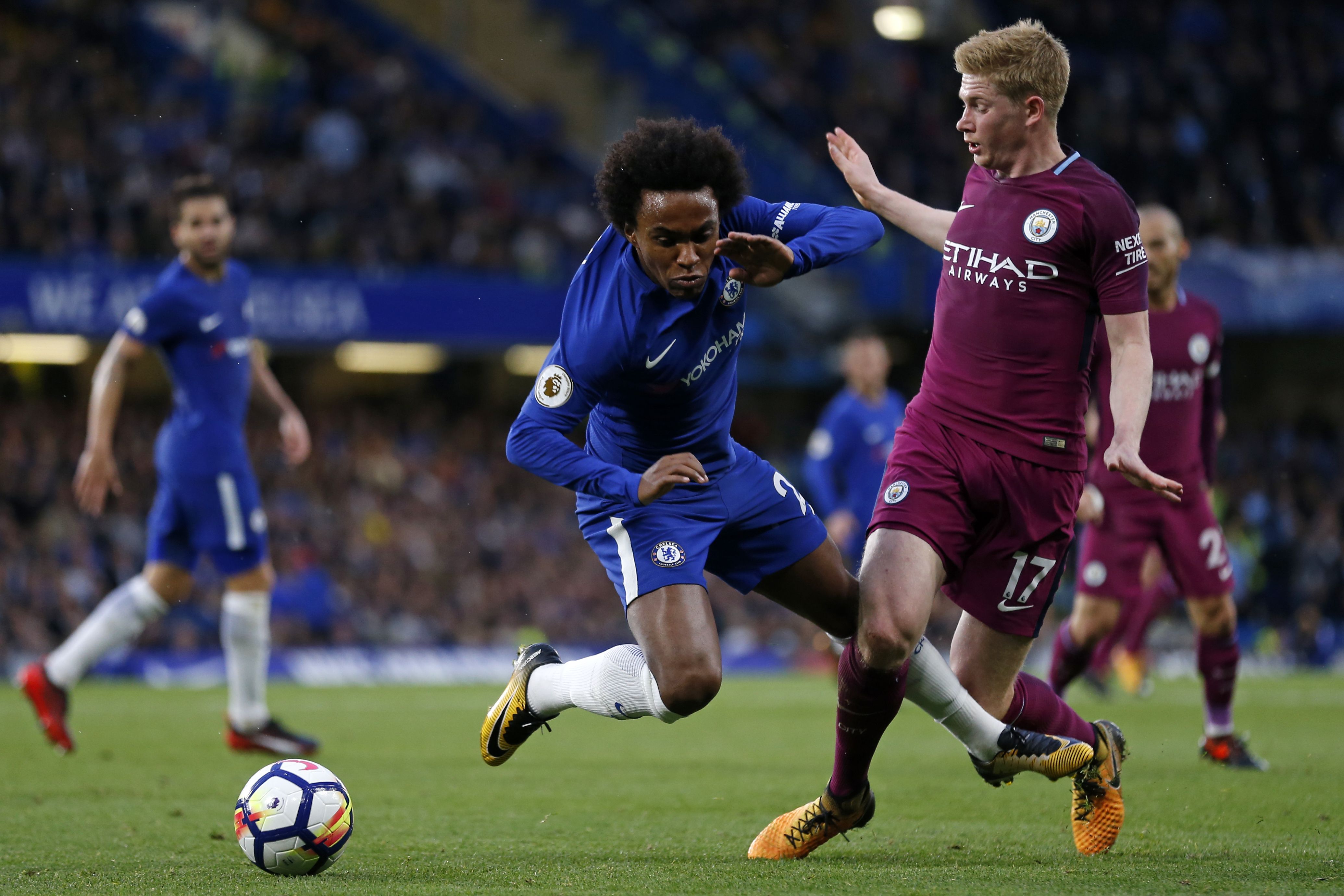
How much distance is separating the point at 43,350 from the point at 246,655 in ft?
45.9

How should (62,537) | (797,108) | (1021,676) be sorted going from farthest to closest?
(797,108) → (62,537) → (1021,676)

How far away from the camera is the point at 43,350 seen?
2059cm

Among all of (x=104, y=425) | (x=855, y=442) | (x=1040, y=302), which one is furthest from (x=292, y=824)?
(x=855, y=442)

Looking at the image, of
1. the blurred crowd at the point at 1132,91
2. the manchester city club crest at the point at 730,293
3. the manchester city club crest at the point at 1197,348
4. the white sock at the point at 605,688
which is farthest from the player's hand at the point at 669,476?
the blurred crowd at the point at 1132,91

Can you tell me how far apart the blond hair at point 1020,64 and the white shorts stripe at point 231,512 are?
4764mm

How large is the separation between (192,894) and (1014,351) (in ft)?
9.34

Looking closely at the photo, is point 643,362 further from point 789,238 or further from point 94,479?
point 94,479

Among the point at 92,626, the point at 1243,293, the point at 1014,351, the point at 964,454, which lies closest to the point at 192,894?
the point at 964,454

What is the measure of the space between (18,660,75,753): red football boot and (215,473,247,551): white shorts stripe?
3.67 feet

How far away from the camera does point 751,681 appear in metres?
15.9

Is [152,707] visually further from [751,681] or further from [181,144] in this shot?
[181,144]

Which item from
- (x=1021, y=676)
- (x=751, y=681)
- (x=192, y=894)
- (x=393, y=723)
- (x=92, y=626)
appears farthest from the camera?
(x=751, y=681)

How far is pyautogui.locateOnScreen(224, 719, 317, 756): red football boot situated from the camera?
801cm

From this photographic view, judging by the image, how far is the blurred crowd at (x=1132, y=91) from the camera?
71.9 feet
